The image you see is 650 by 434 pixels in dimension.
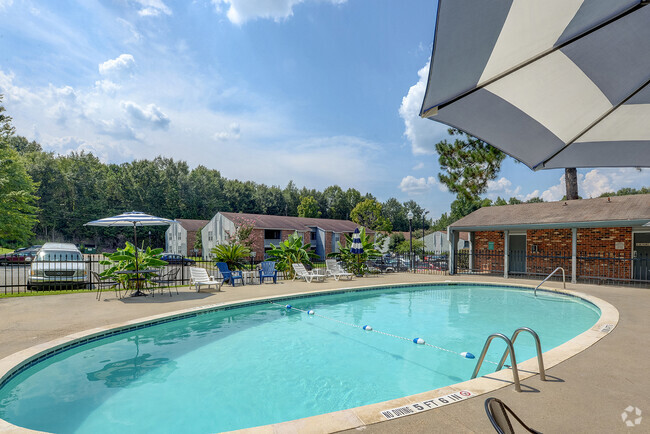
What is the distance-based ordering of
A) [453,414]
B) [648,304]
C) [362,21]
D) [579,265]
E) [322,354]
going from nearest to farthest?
1. [453,414]
2. [322,354]
3. [648,304]
4. [362,21]
5. [579,265]

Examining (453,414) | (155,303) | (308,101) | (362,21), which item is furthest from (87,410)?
(308,101)

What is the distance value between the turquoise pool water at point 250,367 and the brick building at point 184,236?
36812mm

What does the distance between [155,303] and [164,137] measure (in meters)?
15.6

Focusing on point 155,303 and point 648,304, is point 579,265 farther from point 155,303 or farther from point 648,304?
point 155,303

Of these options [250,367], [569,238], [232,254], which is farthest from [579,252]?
[250,367]

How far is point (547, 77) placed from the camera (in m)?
2.27

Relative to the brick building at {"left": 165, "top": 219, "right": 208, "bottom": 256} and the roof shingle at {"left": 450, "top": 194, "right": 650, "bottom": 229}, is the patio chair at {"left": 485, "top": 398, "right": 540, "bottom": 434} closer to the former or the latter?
the roof shingle at {"left": 450, "top": 194, "right": 650, "bottom": 229}

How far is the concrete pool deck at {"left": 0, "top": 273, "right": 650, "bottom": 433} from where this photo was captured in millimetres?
3252

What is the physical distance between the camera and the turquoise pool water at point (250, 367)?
4723 millimetres

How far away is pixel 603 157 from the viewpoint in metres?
2.90

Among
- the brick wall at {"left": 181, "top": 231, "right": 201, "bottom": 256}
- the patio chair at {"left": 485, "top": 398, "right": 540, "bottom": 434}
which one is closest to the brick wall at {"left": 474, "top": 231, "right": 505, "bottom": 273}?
the patio chair at {"left": 485, "top": 398, "right": 540, "bottom": 434}

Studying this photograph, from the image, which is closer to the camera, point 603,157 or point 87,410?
point 603,157

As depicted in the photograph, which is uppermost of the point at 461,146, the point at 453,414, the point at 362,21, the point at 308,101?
the point at 362,21

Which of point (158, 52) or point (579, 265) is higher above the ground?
point (158, 52)
